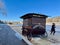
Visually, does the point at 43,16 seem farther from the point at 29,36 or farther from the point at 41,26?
the point at 29,36

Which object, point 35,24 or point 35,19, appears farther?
point 35,24

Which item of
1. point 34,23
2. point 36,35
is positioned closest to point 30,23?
point 34,23

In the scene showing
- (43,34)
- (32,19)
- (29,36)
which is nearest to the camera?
(29,36)

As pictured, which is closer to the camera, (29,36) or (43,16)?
(29,36)

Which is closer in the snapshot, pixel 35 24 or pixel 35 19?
pixel 35 19

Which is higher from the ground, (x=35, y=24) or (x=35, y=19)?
(x=35, y=19)

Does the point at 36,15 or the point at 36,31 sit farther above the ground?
the point at 36,15

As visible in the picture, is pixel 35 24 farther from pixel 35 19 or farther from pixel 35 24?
pixel 35 19

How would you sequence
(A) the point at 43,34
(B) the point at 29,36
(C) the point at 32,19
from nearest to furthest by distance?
(B) the point at 29,36, (C) the point at 32,19, (A) the point at 43,34

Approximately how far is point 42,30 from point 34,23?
1163 mm

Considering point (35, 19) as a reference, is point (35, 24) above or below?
below

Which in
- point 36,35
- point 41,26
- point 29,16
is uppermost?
point 29,16

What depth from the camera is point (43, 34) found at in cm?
1382

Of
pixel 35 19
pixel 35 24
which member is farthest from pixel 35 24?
pixel 35 19
